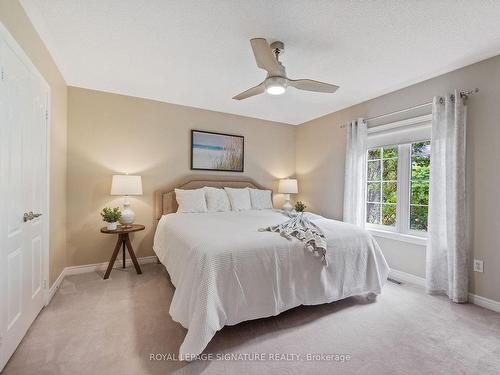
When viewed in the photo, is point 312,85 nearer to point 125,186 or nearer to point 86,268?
point 125,186

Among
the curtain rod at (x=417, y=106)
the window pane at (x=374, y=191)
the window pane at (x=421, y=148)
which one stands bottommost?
the window pane at (x=374, y=191)

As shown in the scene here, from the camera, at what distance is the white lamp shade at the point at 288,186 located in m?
4.56

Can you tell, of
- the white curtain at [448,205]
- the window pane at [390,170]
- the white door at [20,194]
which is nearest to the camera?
the white door at [20,194]

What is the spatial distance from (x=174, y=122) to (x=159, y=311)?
8.93ft

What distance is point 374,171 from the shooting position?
12.0ft

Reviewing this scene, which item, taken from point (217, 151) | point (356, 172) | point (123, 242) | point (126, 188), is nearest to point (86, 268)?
point (123, 242)

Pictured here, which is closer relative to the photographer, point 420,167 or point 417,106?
point 417,106

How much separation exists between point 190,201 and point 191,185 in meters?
0.45

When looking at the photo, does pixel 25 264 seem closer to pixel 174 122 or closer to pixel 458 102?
pixel 174 122

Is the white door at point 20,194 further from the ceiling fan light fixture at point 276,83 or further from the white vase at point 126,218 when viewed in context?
the ceiling fan light fixture at point 276,83

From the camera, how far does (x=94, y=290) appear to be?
2676 millimetres

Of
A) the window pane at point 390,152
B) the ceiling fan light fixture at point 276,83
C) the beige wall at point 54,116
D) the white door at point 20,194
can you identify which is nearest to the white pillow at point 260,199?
the window pane at point 390,152

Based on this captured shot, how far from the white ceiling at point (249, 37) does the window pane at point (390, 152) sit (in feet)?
2.56

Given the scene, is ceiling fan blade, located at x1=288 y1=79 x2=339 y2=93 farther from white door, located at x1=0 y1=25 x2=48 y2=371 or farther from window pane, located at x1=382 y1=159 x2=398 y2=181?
white door, located at x1=0 y1=25 x2=48 y2=371
